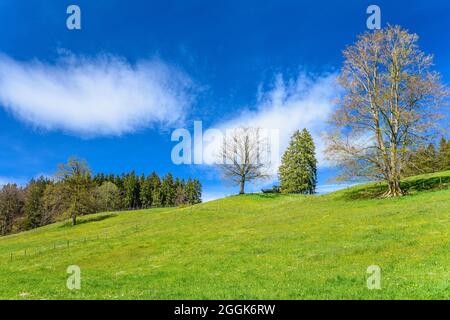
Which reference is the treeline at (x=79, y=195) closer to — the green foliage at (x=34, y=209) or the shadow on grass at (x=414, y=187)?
the green foliage at (x=34, y=209)

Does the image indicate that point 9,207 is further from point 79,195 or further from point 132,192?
point 79,195

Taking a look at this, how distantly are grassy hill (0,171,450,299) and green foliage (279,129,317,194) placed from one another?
52690 mm

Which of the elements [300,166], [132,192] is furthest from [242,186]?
[132,192]

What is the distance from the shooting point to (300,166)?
306ft

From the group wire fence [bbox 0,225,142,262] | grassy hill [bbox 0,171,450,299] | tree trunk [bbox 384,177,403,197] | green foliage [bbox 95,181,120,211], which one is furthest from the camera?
green foliage [bbox 95,181,120,211]

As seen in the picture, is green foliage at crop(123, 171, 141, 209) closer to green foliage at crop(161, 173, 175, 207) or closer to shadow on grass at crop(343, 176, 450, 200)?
green foliage at crop(161, 173, 175, 207)

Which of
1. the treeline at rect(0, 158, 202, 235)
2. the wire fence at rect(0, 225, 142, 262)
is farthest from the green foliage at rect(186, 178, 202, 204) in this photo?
the wire fence at rect(0, 225, 142, 262)

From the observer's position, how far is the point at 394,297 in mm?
10953

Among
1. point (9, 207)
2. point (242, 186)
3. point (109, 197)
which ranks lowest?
point (9, 207)

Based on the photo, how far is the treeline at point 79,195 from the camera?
246 feet

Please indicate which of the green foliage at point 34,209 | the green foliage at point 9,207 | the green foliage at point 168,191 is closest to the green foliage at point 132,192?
the green foliage at point 168,191

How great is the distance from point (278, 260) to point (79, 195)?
2530 inches

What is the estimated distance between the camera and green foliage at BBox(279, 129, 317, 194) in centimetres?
9238
